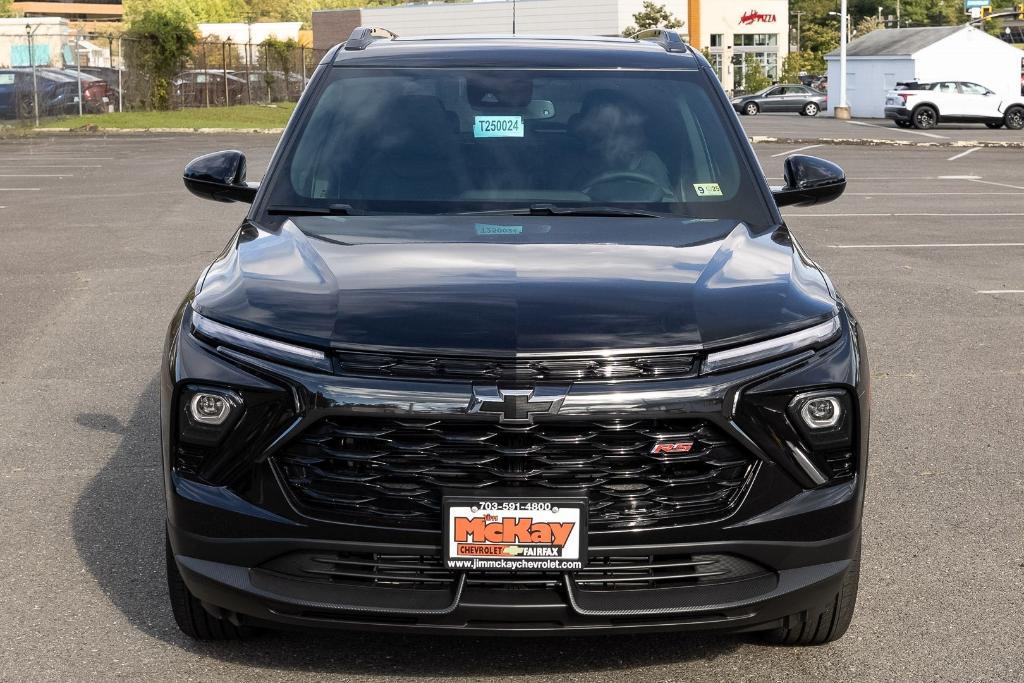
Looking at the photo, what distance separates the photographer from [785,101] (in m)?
64.6

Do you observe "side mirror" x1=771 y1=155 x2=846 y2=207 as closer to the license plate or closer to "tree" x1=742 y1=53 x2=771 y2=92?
the license plate

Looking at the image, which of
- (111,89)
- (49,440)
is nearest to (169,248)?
(49,440)

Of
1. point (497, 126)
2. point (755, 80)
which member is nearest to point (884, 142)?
point (497, 126)

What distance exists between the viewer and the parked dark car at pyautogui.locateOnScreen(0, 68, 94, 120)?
38188mm

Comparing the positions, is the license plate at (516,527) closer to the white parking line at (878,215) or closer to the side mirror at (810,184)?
the side mirror at (810,184)

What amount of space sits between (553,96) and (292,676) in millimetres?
2344

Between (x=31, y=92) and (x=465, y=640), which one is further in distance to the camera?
(x=31, y=92)

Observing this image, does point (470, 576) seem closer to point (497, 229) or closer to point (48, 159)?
point (497, 229)

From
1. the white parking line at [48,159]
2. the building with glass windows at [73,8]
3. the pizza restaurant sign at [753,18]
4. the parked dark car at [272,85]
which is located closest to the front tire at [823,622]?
the white parking line at [48,159]

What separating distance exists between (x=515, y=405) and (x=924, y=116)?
44.9 metres

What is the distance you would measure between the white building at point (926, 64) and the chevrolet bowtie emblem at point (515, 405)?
198 feet

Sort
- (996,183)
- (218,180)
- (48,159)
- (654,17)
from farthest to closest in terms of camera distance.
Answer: (654,17) < (48,159) < (996,183) < (218,180)

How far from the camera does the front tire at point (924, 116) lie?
4556cm

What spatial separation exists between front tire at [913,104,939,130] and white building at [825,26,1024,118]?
15.2 m
